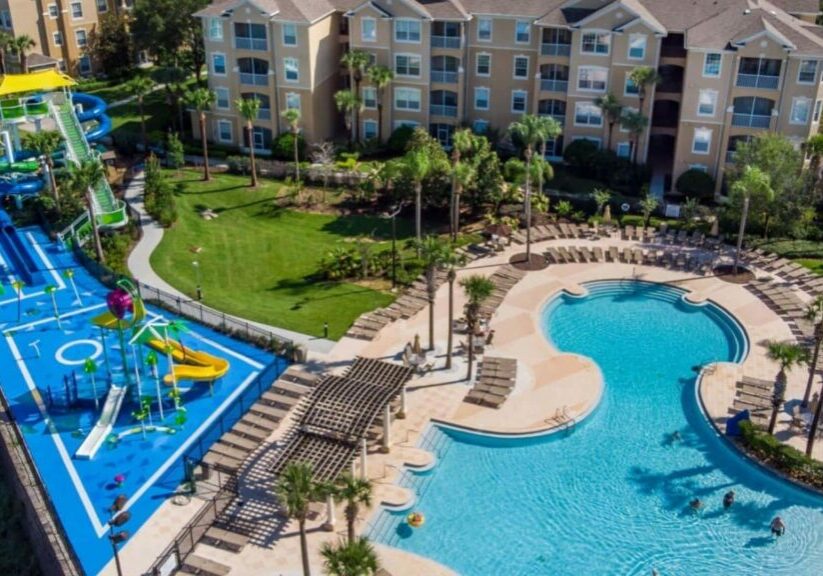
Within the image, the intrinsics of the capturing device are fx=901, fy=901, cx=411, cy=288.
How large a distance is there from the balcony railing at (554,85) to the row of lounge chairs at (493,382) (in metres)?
32.6

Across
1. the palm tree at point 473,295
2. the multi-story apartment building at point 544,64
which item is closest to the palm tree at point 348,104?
the multi-story apartment building at point 544,64

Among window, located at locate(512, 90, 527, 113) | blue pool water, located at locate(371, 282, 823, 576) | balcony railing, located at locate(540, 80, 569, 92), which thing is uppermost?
balcony railing, located at locate(540, 80, 569, 92)

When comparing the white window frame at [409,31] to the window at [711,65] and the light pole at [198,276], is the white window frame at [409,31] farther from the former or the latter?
the light pole at [198,276]

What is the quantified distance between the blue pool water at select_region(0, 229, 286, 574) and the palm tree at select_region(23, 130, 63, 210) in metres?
8.50

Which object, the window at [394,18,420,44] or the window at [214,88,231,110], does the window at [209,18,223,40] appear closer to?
the window at [214,88,231,110]

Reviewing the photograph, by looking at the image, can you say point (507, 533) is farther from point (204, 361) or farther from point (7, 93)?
point (7, 93)

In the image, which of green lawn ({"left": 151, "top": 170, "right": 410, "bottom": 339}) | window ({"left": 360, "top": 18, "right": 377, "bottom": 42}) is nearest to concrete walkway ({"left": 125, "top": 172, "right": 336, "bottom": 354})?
green lawn ({"left": 151, "top": 170, "right": 410, "bottom": 339})

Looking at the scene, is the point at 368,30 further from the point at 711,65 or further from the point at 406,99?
the point at 711,65

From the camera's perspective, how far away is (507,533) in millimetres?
36969

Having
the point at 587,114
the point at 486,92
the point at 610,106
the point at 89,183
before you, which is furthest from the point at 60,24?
the point at 610,106

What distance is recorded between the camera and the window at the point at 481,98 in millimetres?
75750

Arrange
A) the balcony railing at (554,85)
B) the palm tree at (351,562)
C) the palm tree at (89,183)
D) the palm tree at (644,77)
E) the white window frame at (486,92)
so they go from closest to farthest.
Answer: the palm tree at (351,562), the palm tree at (89,183), the palm tree at (644,77), the balcony railing at (554,85), the white window frame at (486,92)

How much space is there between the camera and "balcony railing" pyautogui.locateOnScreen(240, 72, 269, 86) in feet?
247

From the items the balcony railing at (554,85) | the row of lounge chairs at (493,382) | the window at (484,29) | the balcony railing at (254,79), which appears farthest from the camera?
the balcony railing at (254,79)
